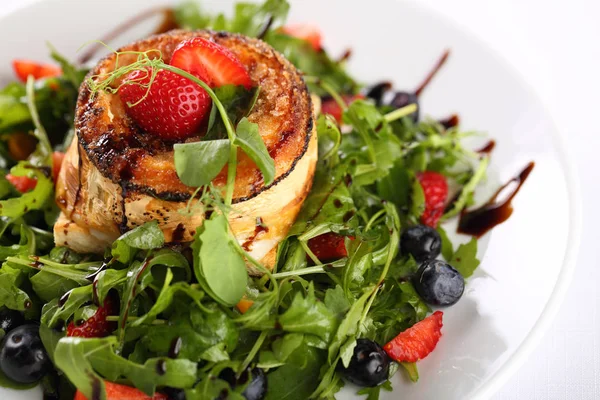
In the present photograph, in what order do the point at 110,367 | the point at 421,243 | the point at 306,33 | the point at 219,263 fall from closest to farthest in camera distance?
the point at 110,367 → the point at 219,263 → the point at 421,243 → the point at 306,33

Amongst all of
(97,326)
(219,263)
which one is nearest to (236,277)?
(219,263)

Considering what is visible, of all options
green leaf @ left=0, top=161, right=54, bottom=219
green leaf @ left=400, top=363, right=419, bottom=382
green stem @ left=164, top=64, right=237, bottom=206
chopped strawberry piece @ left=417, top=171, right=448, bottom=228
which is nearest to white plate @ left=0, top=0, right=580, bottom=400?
green leaf @ left=400, top=363, right=419, bottom=382

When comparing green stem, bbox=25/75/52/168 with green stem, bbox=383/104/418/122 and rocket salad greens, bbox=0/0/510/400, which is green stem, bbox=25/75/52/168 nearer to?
rocket salad greens, bbox=0/0/510/400

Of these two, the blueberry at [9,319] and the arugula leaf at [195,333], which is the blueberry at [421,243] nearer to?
the arugula leaf at [195,333]

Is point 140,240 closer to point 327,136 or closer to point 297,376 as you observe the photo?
point 297,376

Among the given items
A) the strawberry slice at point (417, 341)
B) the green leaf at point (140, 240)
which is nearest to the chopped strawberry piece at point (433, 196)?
the strawberry slice at point (417, 341)

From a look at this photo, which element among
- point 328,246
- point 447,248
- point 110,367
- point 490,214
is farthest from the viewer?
point 490,214

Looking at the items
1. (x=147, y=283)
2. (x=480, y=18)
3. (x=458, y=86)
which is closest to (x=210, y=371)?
(x=147, y=283)
